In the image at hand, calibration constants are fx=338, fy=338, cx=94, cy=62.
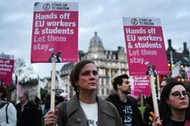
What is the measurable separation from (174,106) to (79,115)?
3.55ft

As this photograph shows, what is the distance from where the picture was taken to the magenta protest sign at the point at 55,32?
4.60 metres

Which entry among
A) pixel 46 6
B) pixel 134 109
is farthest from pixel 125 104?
pixel 46 6

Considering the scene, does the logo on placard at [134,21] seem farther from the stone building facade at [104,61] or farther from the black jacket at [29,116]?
the stone building facade at [104,61]

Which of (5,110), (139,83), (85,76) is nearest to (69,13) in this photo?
(85,76)

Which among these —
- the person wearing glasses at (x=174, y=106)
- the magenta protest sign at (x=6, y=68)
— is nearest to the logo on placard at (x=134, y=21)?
the person wearing glasses at (x=174, y=106)

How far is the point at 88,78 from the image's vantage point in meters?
3.59

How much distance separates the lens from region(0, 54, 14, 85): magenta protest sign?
10703 millimetres

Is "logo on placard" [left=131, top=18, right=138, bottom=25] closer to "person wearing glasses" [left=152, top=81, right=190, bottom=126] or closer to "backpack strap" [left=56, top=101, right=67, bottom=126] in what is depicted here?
"person wearing glasses" [left=152, top=81, right=190, bottom=126]

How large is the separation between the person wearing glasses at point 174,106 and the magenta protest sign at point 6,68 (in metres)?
7.57

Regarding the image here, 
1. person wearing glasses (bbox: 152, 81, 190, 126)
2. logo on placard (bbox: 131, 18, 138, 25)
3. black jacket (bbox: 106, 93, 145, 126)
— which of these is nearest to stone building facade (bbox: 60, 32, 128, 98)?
black jacket (bbox: 106, 93, 145, 126)

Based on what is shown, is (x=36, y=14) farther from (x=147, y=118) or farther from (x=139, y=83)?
(x=139, y=83)

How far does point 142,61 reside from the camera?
562 centimetres

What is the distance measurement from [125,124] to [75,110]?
2654 millimetres

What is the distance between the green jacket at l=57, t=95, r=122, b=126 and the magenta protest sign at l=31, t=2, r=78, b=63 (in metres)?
1.11
